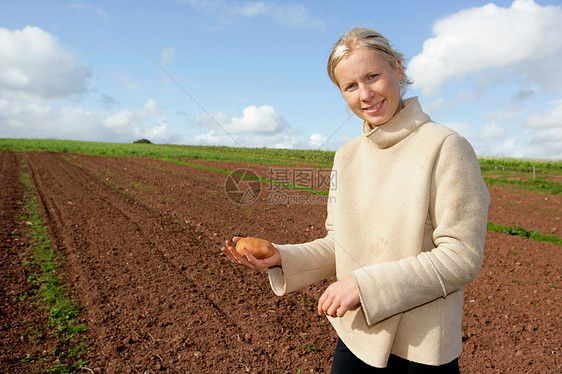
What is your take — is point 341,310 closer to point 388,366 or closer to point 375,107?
point 388,366

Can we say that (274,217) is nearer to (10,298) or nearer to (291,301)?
(291,301)

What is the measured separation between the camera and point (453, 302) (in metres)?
1.18

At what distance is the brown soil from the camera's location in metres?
3.09

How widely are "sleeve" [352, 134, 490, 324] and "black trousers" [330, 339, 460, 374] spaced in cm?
28

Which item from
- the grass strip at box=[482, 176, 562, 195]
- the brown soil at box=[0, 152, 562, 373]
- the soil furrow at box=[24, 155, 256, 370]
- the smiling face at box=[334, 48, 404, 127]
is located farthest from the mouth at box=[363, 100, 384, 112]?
the grass strip at box=[482, 176, 562, 195]

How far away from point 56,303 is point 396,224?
13.7ft

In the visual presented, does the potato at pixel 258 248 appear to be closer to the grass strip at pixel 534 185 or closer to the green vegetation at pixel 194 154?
the grass strip at pixel 534 185

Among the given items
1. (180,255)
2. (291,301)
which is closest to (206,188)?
(180,255)

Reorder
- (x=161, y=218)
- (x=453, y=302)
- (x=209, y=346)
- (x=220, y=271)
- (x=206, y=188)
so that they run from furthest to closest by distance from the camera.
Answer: (x=206, y=188) → (x=161, y=218) → (x=220, y=271) → (x=209, y=346) → (x=453, y=302)

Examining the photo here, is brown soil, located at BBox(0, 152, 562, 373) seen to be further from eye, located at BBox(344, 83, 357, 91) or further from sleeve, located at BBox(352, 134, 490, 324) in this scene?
eye, located at BBox(344, 83, 357, 91)

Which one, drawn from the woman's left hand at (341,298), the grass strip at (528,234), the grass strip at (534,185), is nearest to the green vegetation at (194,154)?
the grass strip at (534,185)

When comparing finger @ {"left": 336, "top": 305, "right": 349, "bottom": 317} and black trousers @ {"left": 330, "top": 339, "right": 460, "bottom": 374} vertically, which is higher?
finger @ {"left": 336, "top": 305, "right": 349, "bottom": 317}

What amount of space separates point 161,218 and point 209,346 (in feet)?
15.4

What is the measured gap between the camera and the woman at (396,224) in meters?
1.06
